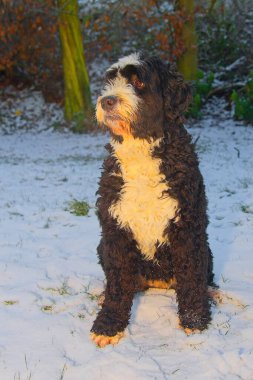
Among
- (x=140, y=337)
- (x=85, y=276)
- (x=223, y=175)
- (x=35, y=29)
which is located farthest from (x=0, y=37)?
(x=140, y=337)

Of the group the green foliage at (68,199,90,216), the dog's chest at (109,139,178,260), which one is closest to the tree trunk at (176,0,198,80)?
the green foliage at (68,199,90,216)

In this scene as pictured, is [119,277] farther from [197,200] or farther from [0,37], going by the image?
[0,37]

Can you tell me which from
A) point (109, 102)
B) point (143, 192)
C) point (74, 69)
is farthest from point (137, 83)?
point (74, 69)

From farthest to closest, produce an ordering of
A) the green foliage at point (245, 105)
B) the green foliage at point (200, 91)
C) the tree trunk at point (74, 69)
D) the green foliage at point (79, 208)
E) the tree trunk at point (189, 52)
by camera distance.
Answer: the tree trunk at point (74, 69)
the tree trunk at point (189, 52)
the green foliage at point (200, 91)
the green foliage at point (245, 105)
the green foliage at point (79, 208)

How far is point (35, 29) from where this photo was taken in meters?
17.1

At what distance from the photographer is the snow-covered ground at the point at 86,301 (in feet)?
10.4

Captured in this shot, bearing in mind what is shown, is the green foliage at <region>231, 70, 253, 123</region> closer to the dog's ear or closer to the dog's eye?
the dog's ear

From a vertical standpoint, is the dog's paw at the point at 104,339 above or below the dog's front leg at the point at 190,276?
below

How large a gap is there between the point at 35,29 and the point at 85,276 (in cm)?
1410

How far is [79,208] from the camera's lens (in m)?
6.63

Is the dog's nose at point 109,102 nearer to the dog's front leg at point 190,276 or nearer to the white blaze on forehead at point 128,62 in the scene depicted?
the white blaze on forehead at point 128,62

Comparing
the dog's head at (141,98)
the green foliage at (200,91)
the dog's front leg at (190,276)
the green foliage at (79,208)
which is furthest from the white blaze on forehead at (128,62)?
the green foliage at (200,91)

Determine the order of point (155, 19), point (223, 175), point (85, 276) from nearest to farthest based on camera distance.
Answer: point (85, 276) → point (223, 175) → point (155, 19)

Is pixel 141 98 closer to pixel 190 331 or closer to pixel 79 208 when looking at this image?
pixel 190 331
